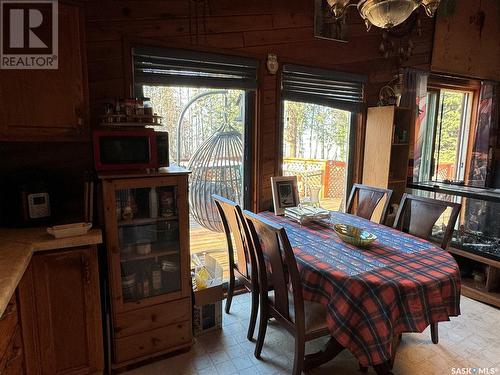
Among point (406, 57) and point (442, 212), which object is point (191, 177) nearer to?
point (442, 212)

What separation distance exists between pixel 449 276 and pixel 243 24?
2213 millimetres

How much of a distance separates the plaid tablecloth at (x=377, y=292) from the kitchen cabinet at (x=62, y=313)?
1.15 meters

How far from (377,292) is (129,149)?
4.96 feet

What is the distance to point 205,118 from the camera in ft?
8.81

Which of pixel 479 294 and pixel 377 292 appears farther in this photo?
pixel 479 294

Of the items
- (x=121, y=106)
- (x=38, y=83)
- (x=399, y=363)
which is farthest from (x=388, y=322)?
(x=38, y=83)

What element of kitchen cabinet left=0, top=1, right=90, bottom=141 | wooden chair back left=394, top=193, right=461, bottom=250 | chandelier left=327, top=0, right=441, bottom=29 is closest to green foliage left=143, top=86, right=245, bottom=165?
kitchen cabinet left=0, top=1, right=90, bottom=141

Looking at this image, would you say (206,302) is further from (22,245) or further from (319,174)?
(319,174)

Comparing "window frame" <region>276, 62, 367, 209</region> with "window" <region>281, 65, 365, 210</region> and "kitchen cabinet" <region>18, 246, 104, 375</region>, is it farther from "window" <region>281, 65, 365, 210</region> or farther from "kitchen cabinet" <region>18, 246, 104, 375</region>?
"kitchen cabinet" <region>18, 246, 104, 375</region>

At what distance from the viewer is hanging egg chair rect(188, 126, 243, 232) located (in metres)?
2.74

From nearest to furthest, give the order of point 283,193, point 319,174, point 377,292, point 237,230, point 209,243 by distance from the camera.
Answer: point 377,292
point 237,230
point 283,193
point 209,243
point 319,174

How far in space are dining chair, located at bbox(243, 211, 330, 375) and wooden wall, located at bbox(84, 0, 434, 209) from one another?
3.40 ft

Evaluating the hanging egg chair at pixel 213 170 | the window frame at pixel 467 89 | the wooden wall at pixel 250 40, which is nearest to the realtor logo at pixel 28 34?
the wooden wall at pixel 250 40

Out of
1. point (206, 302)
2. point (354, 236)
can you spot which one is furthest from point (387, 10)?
point (206, 302)
